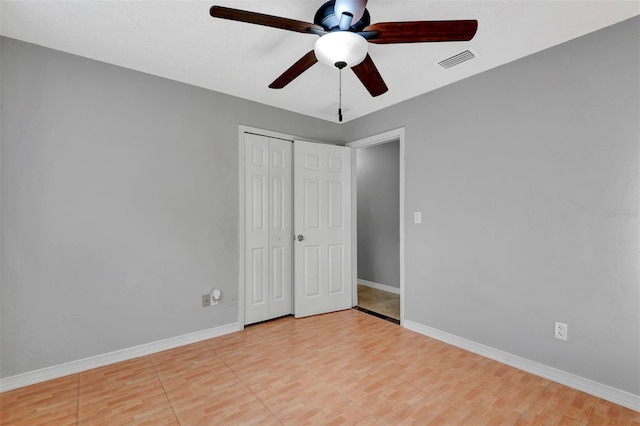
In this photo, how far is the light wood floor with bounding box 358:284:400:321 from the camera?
151 inches

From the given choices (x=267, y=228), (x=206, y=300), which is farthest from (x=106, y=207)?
(x=267, y=228)

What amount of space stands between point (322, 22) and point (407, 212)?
2191mm

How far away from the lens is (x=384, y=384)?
2207 millimetres

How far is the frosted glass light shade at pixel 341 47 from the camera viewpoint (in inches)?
61.2

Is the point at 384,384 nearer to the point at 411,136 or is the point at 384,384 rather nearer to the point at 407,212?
the point at 407,212

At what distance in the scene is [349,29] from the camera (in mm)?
1568

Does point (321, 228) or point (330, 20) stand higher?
point (330, 20)

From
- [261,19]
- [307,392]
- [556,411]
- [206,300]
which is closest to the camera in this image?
[261,19]

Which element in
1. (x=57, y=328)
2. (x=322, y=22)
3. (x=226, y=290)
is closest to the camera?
(x=322, y=22)

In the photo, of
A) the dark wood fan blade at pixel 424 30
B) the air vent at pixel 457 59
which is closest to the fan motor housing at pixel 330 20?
the dark wood fan blade at pixel 424 30

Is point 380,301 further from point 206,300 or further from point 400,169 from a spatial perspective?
point 206,300

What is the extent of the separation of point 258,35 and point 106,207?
184 cm

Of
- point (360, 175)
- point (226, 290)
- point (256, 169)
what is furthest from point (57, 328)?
point (360, 175)

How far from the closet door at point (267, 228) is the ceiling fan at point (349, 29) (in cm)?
185
